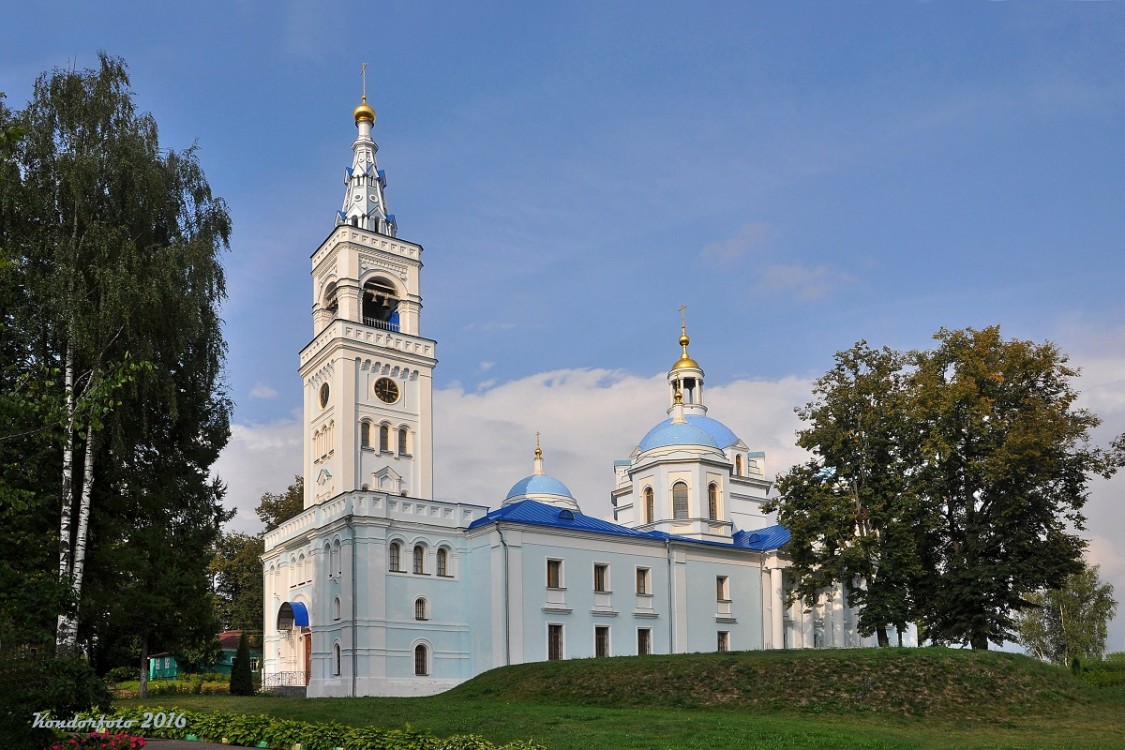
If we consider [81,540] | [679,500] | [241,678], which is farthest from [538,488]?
[81,540]

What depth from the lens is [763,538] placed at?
46.6m

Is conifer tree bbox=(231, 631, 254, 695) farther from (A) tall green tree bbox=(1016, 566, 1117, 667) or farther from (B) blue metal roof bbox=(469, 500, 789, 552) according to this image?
(A) tall green tree bbox=(1016, 566, 1117, 667)

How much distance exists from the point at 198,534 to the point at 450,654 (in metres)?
14.4

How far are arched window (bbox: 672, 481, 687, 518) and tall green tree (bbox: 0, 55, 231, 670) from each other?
25.3 m

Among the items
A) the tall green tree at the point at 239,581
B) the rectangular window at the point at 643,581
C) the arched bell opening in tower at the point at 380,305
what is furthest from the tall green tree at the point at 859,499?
the tall green tree at the point at 239,581

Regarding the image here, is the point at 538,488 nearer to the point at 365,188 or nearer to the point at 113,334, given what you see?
the point at 365,188

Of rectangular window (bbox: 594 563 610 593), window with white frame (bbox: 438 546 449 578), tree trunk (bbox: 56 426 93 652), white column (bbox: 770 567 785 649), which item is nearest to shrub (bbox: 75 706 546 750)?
tree trunk (bbox: 56 426 93 652)

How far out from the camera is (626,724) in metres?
18.6

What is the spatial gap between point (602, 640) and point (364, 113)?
82.7 feet

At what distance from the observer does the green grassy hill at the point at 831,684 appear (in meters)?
22.7

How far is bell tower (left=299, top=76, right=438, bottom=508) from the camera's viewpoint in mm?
39219

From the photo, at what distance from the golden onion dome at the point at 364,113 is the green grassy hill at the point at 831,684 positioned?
27836 mm

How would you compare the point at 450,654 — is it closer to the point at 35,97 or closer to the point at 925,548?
the point at 925,548

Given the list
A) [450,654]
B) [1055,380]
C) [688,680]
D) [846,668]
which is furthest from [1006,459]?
[450,654]
